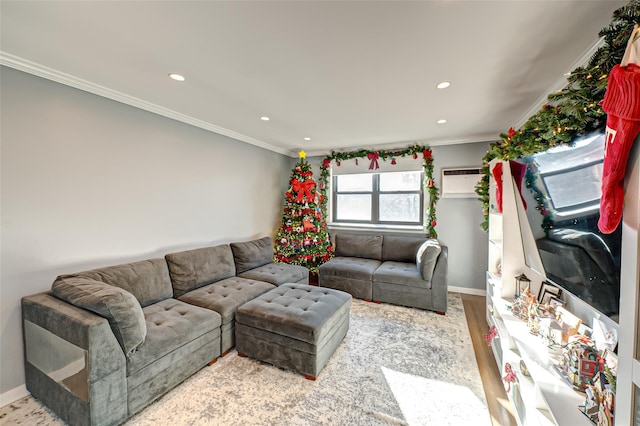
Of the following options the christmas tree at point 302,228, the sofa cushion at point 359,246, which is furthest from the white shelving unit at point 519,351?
the christmas tree at point 302,228

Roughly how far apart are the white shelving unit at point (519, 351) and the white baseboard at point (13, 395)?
3420 mm

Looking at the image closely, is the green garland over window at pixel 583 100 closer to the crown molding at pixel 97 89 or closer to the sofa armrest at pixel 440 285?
the sofa armrest at pixel 440 285

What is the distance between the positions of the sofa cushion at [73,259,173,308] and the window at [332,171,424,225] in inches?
131

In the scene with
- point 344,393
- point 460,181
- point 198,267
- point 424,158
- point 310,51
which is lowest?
point 344,393

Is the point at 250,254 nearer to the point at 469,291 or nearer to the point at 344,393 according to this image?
the point at 344,393

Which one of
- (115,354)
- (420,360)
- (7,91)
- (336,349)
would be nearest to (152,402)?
(115,354)

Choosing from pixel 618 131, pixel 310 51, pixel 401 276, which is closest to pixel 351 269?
pixel 401 276

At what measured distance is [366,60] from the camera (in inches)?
70.9

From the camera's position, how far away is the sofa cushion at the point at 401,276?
3.45 m

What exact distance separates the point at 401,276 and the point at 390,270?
0.69ft

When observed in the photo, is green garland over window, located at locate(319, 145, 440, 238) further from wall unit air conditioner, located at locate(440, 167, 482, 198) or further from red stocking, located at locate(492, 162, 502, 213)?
red stocking, located at locate(492, 162, 502, 213)

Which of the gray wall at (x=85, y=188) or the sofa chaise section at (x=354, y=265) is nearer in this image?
the gray wall at (x=85, y=188)

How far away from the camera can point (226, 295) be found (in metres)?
2.65

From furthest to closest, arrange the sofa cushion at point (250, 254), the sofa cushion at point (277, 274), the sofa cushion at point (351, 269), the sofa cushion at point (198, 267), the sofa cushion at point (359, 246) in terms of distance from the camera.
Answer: the sofa cushion at point (359, 246), the sofa cushion at point (351, 269), the sofa cushion at point (250, 254), the sofa cushion at point (277, 274), the sofa cushion at point (198, 267)
